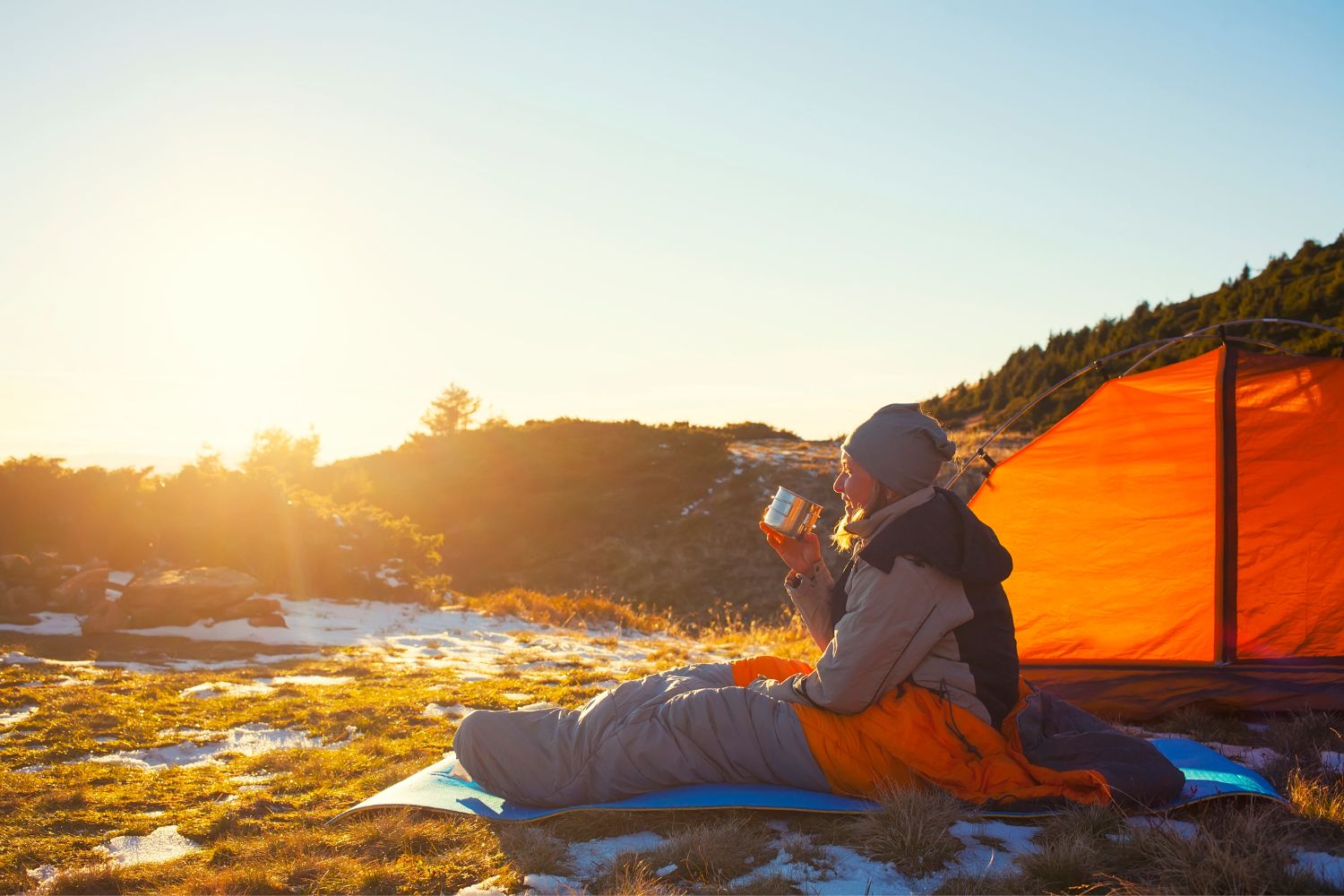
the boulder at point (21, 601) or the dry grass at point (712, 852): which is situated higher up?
the boulder at point (21, 601)

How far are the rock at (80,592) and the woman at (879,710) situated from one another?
8459mm

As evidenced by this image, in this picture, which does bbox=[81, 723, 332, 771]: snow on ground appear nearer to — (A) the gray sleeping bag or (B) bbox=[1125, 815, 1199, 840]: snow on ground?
(A) the gray sleeping bag

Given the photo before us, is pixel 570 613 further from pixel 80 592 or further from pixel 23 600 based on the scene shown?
pixel 23 600

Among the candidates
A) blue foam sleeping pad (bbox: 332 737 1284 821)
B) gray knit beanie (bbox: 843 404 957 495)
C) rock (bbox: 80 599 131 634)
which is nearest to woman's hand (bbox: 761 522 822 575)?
gray knit beanie (bbox: 843 404 957 495)

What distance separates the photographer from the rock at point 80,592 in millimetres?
9664

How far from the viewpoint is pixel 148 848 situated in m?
3.59

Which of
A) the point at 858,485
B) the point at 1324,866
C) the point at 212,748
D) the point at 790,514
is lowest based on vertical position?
the point at 1324,866

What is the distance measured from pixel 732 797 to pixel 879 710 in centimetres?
72

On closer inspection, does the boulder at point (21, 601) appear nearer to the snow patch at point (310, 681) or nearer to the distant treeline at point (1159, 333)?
the snow patch at point (310, 681)

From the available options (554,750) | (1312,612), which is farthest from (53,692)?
(1312,612)

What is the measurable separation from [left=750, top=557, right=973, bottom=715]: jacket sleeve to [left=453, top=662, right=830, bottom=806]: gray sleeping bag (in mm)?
345

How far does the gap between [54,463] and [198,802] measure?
10.6 m

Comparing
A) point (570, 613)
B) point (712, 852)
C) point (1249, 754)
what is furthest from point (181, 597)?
point (1249, 754)

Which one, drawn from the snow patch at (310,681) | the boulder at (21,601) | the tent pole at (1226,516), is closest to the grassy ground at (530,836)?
the tent pole at (1226,516)
